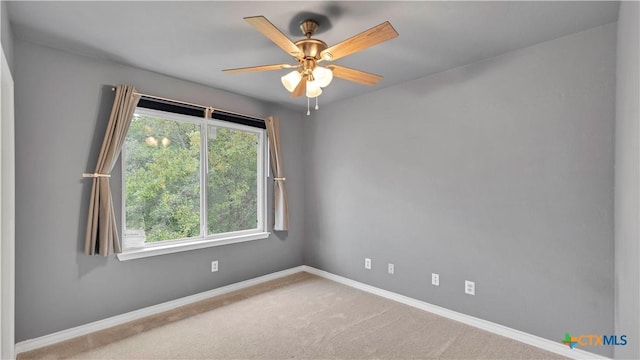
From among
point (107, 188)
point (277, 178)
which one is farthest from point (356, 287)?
point (107, 188)

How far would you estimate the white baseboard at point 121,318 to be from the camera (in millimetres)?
2373

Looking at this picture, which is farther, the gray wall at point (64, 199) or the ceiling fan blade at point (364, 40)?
the gray wall at point (64, 199)

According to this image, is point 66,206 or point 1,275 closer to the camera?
point 1,275

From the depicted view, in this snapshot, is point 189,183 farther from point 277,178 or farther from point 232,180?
point 277,178

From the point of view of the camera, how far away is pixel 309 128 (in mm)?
4426

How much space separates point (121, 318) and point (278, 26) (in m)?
2.90

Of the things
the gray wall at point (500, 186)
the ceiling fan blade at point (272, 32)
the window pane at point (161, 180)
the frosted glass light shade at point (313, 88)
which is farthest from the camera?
the window pane at point (161, 180)

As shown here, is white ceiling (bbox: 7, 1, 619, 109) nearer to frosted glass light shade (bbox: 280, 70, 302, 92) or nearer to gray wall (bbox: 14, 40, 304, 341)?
gray wall (bbox: 14, 40, 304, 341)

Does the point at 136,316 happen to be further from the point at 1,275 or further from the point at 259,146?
the point at 259,146

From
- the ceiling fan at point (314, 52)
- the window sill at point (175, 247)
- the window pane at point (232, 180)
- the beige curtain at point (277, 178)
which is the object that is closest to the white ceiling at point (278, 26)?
the ceiling fan at point (314, 52)

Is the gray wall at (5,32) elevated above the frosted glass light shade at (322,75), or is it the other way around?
the gray wall at (5,32)

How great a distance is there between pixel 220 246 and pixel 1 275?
1.84 metres

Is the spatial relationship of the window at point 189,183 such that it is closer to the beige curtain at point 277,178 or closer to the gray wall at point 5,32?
the beige curtain at point 277,178

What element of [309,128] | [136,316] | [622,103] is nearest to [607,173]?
[622,103]
